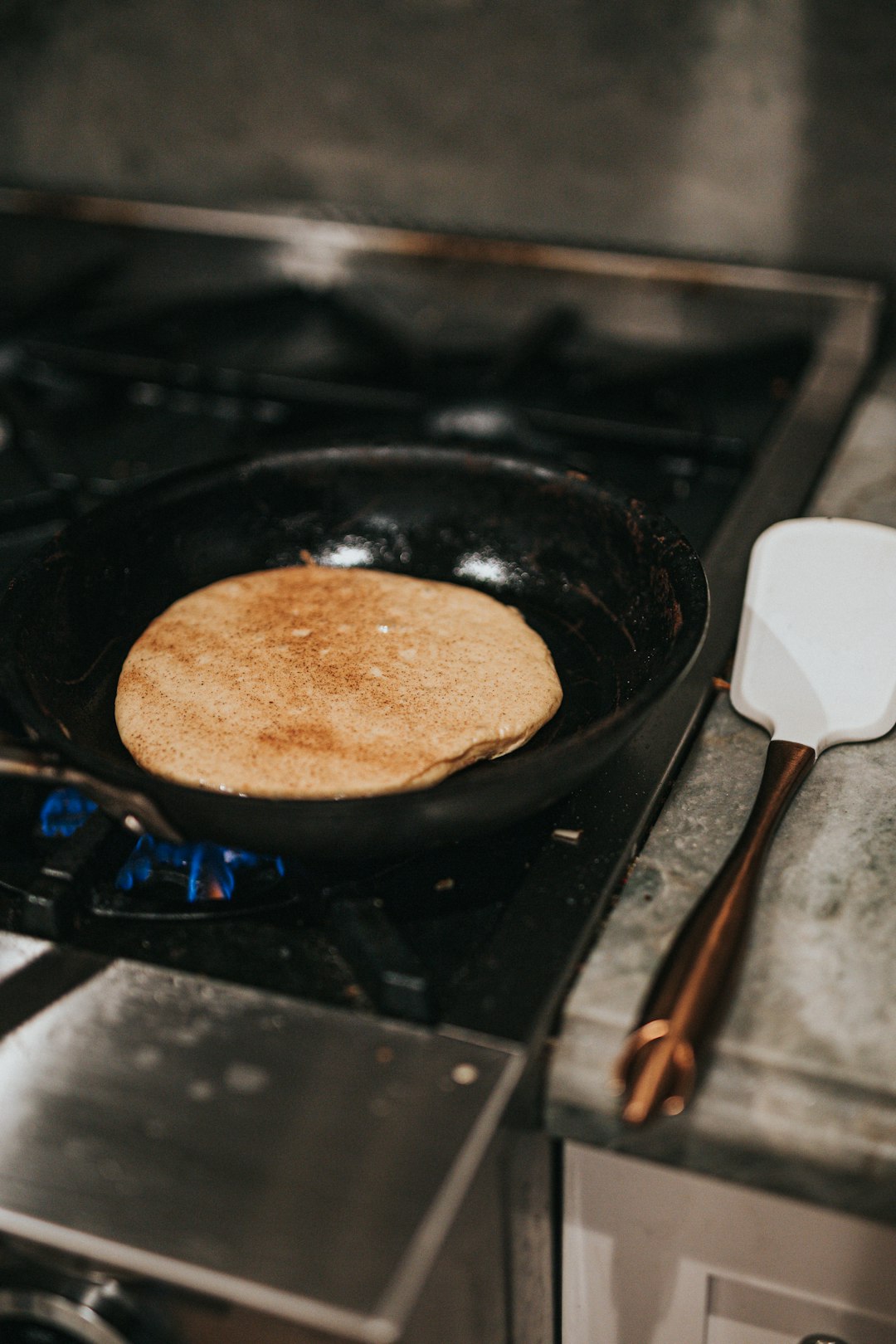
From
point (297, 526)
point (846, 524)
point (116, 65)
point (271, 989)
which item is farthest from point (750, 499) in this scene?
point (116, 65)

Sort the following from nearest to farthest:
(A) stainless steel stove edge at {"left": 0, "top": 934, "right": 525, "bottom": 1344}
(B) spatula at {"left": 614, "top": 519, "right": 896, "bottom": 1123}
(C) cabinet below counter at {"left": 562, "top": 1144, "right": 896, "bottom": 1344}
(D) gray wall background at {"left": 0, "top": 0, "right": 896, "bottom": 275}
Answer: (A) stainless steel stove edge at {"left": 0, "top": 934, "right": 525, "bottom": 1344}
(C) cabinet below counter at {"left": 562, "top": 1144, "right": 896, "bottom": 1344}
(B) spatula at {"left": 614, "top": 519, "right": 896, "bottom": 1123}
(D) gray wall background at {"left": 0, "top": 0, "right": 896, "bottom": 275}

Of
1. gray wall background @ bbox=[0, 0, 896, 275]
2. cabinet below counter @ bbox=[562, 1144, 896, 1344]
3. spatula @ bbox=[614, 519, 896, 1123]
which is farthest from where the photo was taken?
gray wall background @ bbox=[0, 0, 896, 275]

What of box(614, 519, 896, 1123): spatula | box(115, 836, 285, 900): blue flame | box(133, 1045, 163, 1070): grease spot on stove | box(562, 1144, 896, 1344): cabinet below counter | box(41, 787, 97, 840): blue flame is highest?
box(614, 519, 896, 1123): spatula

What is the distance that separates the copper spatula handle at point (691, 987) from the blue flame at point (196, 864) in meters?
0.23

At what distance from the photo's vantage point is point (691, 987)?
52cm

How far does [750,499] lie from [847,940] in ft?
1.58

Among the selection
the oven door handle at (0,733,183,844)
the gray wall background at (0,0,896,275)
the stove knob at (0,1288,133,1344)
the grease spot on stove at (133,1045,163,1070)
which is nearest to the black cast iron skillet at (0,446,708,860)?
the oven door handle at (0,733,183,844)

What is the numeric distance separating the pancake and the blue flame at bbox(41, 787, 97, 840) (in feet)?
0.17

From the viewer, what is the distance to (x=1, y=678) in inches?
23.7

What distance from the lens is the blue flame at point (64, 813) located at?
0.69m

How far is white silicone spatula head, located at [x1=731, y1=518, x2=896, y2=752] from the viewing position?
0.72 meters

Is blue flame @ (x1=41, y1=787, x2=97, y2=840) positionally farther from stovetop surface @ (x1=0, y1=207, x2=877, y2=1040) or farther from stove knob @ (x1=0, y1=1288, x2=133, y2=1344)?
stove knob @ (x1=0, y1=1288, x2=133, y2=1344)

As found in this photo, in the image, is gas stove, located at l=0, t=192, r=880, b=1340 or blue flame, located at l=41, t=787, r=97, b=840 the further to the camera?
blue flame, located at l=41, t=787, r=97, b=840

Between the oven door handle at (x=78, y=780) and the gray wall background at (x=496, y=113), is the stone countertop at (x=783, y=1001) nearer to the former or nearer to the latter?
the oven door handle at (x=78, y=780)
